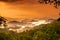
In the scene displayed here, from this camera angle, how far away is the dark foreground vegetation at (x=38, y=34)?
337cm

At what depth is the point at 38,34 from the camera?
134 inches

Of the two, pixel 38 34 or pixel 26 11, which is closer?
pixel 38 34

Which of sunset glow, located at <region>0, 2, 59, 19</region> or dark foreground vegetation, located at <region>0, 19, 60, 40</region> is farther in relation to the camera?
A: sunset glow, located at <region>0, 2, 59, 19</region>

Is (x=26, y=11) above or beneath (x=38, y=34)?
above

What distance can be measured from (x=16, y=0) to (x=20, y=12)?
0.82 feet

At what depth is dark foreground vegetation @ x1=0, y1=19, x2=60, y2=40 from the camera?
3.37 m

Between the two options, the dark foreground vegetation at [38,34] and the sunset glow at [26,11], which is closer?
the dark foreground vegetation at [38,34]

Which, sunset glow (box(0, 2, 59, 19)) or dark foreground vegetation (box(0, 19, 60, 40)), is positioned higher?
sunset glow (box(0, 2, 59, 19))

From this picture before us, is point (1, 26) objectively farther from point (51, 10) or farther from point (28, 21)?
point (51, 10)

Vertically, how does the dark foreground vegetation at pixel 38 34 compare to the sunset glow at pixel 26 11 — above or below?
below

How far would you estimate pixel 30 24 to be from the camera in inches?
140

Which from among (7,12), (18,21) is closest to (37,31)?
(18,21)

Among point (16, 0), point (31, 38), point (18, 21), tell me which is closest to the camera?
point (31, 38)

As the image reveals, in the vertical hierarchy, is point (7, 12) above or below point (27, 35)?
above
